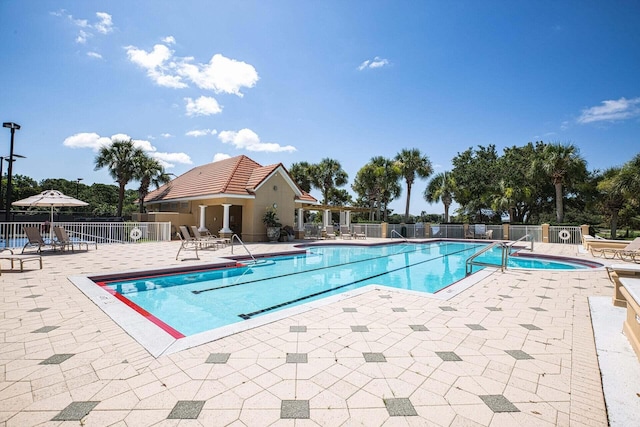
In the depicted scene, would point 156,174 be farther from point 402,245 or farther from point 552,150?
point 552,150

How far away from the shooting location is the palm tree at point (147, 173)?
23984 millimetres

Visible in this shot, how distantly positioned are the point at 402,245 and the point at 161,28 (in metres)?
17.4

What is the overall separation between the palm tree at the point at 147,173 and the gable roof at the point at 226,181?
1040 mm

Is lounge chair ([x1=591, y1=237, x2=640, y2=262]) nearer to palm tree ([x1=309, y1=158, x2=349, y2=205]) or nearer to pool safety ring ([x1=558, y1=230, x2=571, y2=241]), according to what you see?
pool safety ring ([x1=558, y1=230, x2=571, y2=241])

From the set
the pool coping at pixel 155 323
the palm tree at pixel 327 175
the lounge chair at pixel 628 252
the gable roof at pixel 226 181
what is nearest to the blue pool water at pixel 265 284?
Answer: the pool coping at pixel 155 323

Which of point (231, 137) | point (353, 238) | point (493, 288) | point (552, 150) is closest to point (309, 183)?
point (231, 137)

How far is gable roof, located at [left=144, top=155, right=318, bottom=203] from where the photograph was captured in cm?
1855

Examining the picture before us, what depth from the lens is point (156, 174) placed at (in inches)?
985

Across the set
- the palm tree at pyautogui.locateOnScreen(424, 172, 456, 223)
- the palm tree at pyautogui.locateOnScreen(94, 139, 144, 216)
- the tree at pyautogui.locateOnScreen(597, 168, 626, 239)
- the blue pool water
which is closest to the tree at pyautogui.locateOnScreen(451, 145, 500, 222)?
the palm tree at pyautogui.locateOnScreen(424, 172, 456, 223)

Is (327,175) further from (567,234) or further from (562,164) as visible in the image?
(567,234)

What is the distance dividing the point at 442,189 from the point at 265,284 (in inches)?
990

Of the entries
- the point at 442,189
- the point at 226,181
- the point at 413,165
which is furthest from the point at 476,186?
the point at 226,181

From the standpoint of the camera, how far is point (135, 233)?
1642cm

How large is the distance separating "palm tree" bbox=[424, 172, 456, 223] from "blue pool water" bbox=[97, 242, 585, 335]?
52.2 feet
